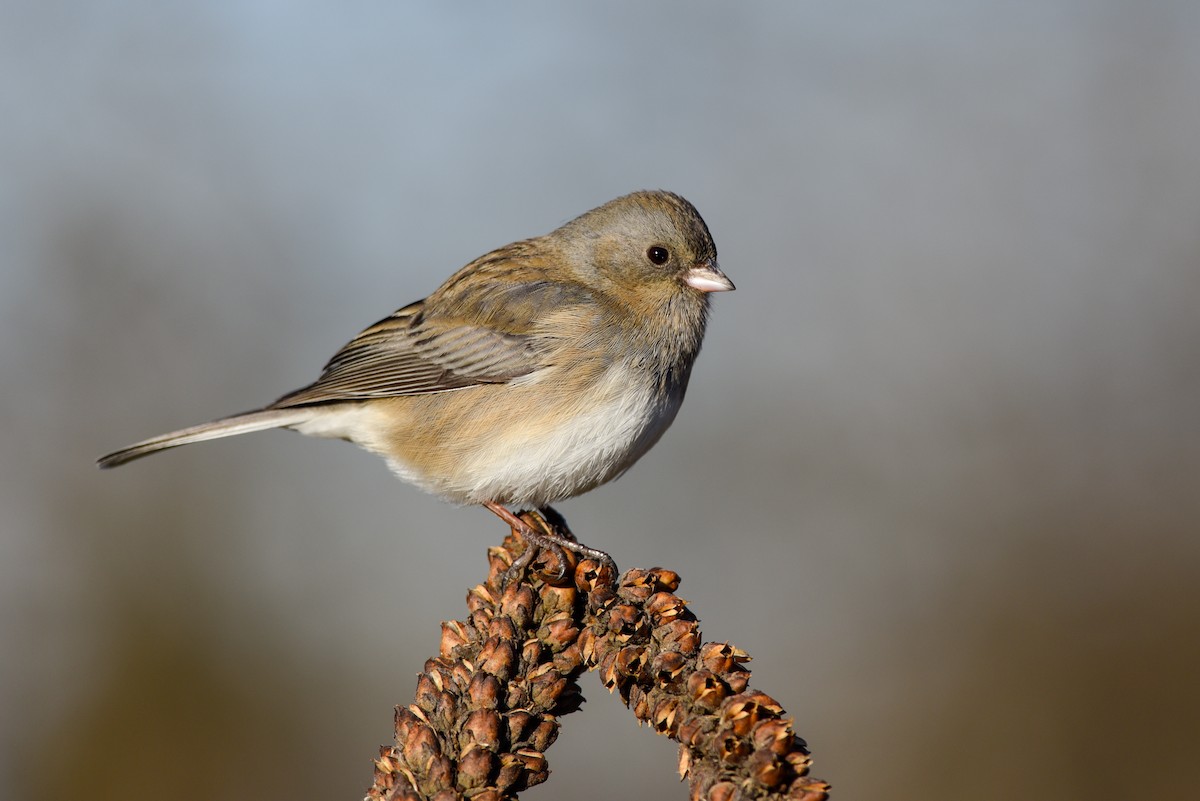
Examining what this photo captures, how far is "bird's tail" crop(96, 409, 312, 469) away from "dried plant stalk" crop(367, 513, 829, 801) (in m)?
1.47

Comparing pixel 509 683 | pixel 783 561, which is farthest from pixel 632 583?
pixel 783 561

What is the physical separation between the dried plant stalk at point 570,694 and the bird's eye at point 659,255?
1542mm

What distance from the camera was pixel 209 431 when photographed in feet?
11.0

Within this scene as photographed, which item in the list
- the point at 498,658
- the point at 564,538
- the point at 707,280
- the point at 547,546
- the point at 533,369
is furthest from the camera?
the point at 707,280

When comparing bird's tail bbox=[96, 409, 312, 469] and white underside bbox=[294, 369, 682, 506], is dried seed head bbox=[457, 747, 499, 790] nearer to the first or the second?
white underside bbox=[294, 369, 682, 506]

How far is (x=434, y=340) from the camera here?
11.8 feet

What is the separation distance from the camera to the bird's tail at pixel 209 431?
331 centimetres

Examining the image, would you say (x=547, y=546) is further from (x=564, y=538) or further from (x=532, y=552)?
(x=564, y=538)

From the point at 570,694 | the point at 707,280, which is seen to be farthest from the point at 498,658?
the point at 707,280

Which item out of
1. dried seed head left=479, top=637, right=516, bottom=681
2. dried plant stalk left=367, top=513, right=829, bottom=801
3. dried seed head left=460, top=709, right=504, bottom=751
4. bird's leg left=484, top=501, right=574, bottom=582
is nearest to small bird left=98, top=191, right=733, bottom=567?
bird's leg left=484, top=501, right=574, bottom=582

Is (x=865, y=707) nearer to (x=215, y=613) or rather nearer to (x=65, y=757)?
(x=215, y=613)

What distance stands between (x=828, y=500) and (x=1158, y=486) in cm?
164

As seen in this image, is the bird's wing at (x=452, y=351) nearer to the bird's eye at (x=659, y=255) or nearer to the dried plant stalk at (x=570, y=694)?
the bird's eye at (x=659, y=255)

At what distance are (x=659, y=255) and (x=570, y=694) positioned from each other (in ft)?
6.18
